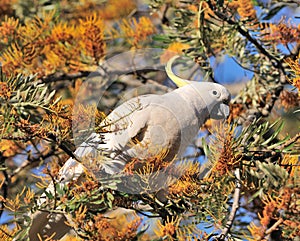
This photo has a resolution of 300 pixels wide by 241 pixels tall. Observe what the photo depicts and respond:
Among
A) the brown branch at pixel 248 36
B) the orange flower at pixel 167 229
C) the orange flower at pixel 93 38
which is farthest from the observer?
the orange flower at pixel 93 38

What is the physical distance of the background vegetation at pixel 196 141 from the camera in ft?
3.65

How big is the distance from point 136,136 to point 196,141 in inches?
7.7

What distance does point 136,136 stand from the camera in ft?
4.04

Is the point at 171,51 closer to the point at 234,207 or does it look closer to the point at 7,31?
the point at 7,31

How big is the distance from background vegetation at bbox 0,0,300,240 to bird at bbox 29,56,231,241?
1.3 inches

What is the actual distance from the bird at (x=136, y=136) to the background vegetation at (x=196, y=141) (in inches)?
1.3

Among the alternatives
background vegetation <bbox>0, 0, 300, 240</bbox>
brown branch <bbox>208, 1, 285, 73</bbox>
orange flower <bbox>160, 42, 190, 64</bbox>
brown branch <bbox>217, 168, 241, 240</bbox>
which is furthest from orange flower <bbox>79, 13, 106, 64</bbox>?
brown branch <bbox>217, 168, 241, 240</bbox>

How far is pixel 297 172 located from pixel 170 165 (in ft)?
0.65

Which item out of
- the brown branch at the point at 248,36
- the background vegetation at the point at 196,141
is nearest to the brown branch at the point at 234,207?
the background vegetation at the point at 196,141

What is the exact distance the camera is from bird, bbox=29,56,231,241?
1188 millimetres

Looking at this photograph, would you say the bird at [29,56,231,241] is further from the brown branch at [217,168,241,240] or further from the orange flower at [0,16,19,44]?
the orange flower at [0,16,19,44]

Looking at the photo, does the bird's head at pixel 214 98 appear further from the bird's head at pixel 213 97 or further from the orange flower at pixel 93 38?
the orange flower at pixel 93 38

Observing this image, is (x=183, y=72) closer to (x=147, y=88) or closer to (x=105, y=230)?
(x=147, y=88)

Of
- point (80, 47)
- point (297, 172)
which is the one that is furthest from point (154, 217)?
point (80, 47)
